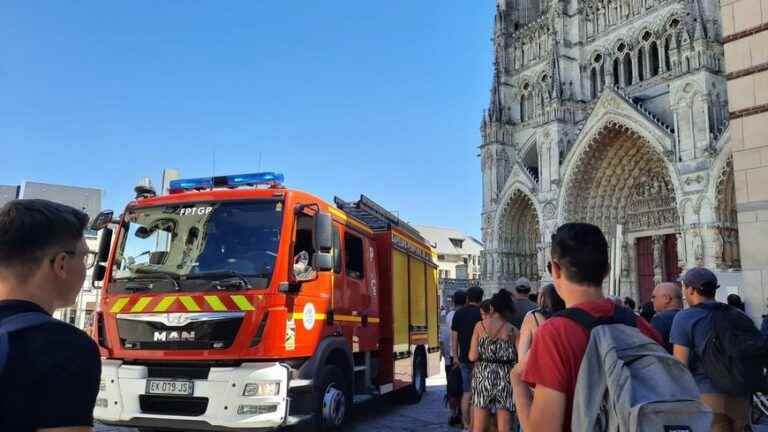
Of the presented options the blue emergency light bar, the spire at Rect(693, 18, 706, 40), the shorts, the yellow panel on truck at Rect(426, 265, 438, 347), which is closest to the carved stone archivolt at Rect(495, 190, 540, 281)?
the spire at Rect(693, 18, 706, 40)

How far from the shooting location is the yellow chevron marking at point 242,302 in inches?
225

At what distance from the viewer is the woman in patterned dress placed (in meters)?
5.34

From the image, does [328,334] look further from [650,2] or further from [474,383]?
[650,2]

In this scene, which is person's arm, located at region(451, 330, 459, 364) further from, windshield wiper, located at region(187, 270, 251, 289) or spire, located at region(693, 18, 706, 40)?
spire, located at region(693, 18, 706, 40)

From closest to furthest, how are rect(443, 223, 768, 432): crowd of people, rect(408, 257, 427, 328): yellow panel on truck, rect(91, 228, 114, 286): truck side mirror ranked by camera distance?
rect(443, 223, 768, 432): crowd of people
rect(91, 228, 114, 286): truck side mirror
rect(408, 257, 427, 328): yellow panel on truck

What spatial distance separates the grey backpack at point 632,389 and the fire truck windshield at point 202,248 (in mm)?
4379

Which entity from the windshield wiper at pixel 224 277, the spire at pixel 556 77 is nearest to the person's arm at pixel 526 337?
the windshield wiper at pixel 224 277

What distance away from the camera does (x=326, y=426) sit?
6.47 meters

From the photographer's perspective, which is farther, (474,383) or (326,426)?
(326,426)

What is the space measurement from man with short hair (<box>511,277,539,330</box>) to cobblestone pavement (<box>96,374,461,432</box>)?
268cm

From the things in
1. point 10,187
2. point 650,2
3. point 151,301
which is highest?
point 650,2

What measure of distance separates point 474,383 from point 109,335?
13.0 ft

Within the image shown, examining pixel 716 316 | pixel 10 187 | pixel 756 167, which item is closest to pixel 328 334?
pixel 716 316

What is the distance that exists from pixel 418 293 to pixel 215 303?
5460 mm
